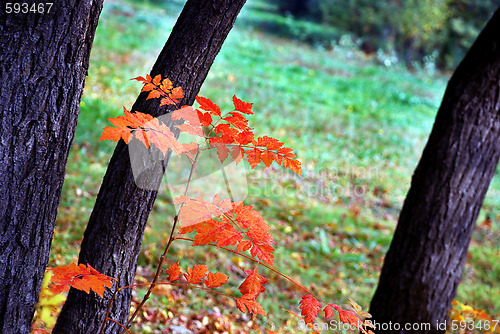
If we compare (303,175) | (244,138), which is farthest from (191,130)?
(303,175)

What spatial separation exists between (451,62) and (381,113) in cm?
854

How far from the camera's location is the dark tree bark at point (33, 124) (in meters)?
1.46

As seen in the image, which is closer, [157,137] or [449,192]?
[157,137]

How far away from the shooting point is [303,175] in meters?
6.77

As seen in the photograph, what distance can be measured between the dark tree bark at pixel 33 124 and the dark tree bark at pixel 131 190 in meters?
0.26

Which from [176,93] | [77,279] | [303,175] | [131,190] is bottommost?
→ [303,175]

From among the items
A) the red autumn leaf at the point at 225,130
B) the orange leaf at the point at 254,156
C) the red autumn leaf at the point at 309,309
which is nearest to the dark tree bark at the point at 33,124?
the red autumn leaf at the point at 225,130

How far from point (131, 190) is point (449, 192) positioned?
200 cm

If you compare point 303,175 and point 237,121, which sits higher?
point 237,121

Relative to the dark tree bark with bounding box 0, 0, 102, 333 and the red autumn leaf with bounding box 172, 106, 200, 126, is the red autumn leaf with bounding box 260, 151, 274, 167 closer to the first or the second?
the red autumn leaf with bounding box 172, 106, 200, 126

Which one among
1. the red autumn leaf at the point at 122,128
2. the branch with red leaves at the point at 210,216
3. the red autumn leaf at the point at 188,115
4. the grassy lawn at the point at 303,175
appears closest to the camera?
the red autumn leaf at the point at 122,128

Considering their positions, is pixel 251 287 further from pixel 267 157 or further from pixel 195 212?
pixel 267 157

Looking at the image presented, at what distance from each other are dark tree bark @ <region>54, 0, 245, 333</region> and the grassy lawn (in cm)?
87

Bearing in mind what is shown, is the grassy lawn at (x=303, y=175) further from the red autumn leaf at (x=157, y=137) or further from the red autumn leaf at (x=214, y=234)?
the red autumn leaf at (x=157, y=137)
